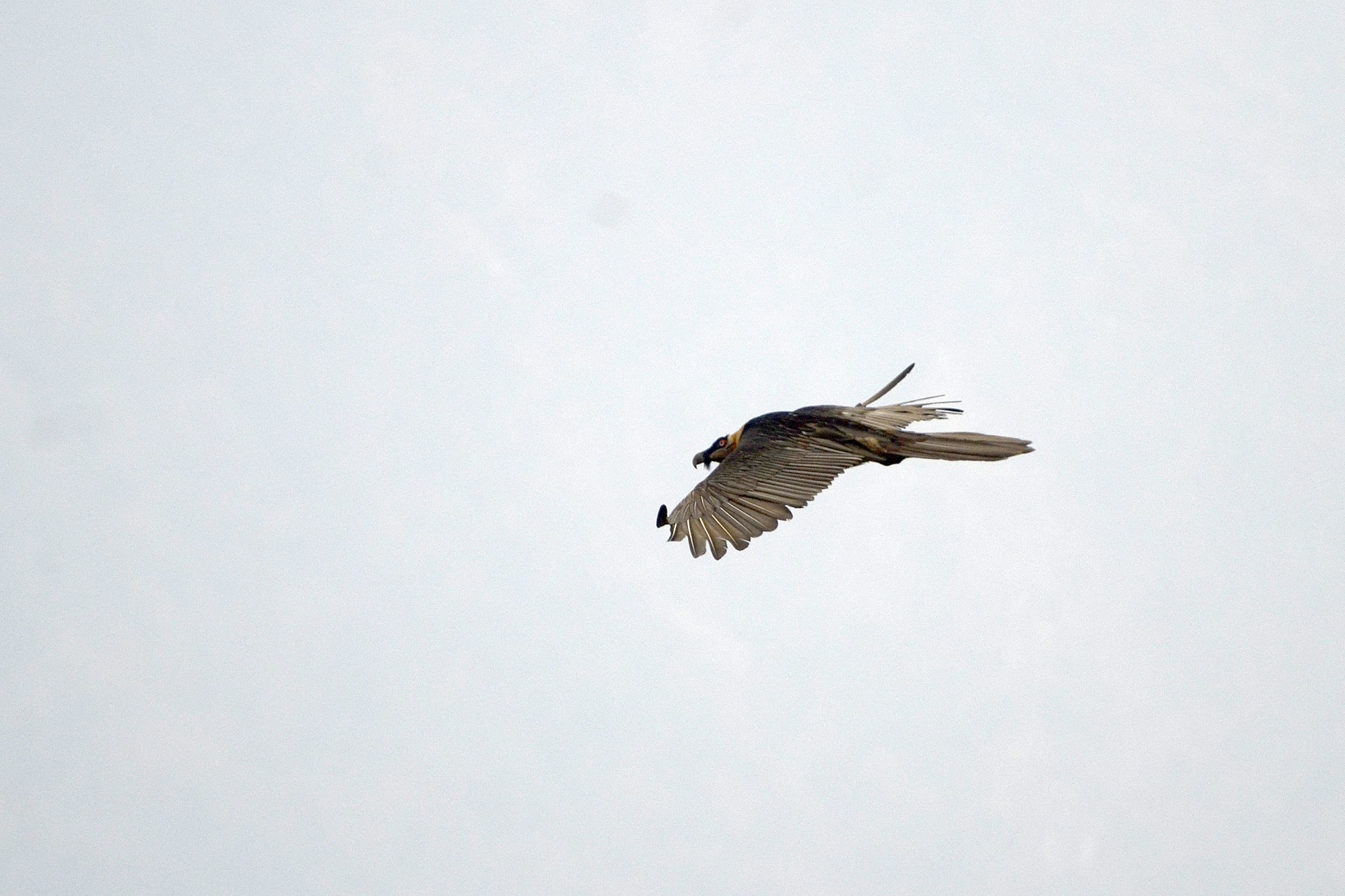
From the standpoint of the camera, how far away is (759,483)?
2011cm

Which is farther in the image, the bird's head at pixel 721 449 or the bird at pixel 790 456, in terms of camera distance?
the bird's head at pixel 721 449

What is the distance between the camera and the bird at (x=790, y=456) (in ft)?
62.0

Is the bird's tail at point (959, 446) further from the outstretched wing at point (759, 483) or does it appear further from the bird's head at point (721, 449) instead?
the bird's head at point (721, 449)

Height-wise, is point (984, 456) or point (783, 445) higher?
point (783, 445)

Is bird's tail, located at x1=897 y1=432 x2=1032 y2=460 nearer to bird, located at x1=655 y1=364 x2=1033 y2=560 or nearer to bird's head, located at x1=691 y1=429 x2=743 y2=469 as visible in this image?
bird, located at x1=655 y1=364 x2=1033 y2=560

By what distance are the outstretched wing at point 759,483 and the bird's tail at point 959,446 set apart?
92cm

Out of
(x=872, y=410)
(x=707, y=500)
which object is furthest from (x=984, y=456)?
(x=707, y=500)

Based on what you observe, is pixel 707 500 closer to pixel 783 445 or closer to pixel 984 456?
pixel 783 445

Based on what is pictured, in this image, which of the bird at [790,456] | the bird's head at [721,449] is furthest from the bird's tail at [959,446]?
the bird's head at [721,449]

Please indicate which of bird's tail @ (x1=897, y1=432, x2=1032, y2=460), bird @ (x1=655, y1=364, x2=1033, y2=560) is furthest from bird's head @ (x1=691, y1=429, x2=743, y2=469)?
bird's tail @ (x1=897, y1=432, x2=1032, y2=460)

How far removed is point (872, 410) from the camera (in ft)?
70.0

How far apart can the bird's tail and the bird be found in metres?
0.01

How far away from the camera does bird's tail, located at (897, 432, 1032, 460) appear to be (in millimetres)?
18844

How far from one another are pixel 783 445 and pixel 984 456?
10.8ft
